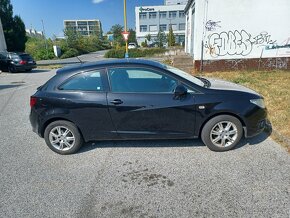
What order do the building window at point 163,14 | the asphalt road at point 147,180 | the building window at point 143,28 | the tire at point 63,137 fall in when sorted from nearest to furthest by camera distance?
the asphalt road at point 147,180 < the tire at point 63,137 < the building window at point 163,14 < the building window at point 143,28

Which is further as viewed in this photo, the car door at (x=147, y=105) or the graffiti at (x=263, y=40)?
the graffiti at (x=263, y=40)

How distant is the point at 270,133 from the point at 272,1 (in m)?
8.57

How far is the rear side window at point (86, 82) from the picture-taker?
3.78 meters

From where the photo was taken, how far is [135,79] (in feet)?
12.5

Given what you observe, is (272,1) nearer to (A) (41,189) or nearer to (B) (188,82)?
(B) (188,82)

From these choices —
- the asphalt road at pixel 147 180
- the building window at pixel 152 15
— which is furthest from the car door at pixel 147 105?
the building window at pixel 152 15

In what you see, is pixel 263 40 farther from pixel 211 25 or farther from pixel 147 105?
pixel 147 105

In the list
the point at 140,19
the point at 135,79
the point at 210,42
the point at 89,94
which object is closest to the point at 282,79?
the point at 210,42

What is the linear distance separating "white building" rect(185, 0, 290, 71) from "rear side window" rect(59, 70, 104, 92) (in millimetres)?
8339

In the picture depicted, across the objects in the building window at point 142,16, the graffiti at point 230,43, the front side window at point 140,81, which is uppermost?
the building window at point 142,16

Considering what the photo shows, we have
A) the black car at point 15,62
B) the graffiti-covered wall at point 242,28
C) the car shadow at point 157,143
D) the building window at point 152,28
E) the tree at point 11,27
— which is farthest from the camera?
the building window at point 152,28

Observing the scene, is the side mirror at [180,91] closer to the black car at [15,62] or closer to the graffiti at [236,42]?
the graffiti at [236,42]

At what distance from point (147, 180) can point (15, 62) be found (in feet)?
54.6

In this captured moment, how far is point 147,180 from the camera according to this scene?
320cm
